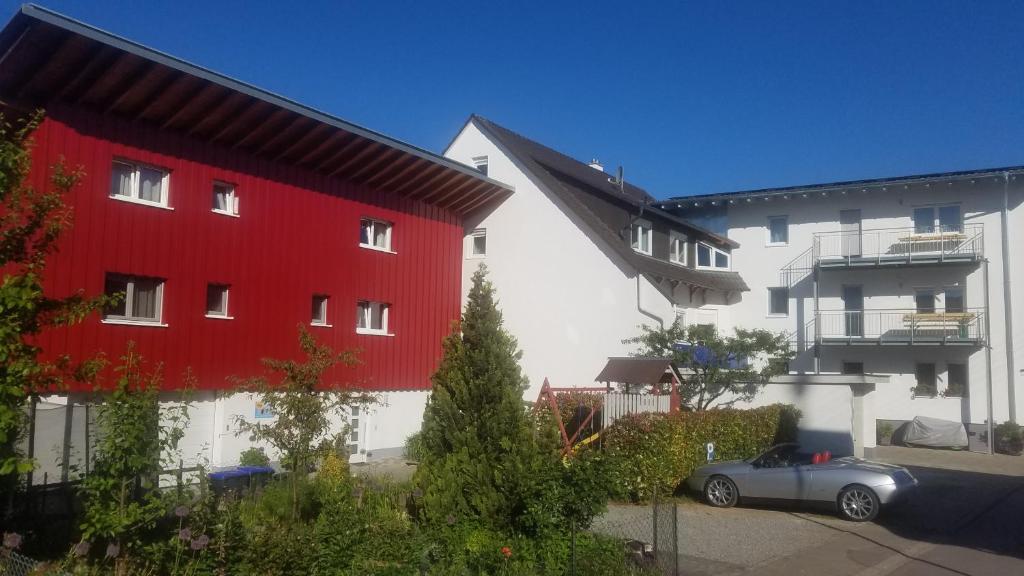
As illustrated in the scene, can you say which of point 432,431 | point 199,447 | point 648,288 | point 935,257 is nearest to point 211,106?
point 199,447

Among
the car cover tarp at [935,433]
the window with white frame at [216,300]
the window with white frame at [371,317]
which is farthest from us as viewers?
the car cover tarp at [935,433]

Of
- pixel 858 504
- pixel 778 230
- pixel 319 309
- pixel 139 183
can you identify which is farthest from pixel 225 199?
pixel 778 230

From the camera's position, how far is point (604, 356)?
77.9 ft

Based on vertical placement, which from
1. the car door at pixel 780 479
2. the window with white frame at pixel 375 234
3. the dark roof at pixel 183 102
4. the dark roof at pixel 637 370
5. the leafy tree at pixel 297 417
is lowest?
the car door at pixel 780 479

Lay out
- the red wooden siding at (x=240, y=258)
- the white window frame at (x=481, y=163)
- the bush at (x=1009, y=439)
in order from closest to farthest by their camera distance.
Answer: the red wooden siding at (x=240, y=258)
the bush at (x=1009, y=439)
the white window frame at (x=481, y=163)

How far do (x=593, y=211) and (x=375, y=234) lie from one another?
711cm

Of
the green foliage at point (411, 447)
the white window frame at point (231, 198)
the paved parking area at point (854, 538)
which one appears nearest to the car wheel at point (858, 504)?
the paved parking area at point (854, 538)

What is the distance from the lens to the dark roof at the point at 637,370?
18044 mm

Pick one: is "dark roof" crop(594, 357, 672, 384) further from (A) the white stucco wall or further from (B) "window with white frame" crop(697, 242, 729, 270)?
(B) "window with white frame" crop(697, 242, 729, 270)

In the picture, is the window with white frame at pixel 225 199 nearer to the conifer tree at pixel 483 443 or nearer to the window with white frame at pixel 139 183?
the window with white frame at pixel 139 183

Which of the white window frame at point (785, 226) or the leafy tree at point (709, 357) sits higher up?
the white window frame at point (785, 226)

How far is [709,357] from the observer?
70.3 feet

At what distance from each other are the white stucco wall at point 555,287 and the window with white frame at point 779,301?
846cm

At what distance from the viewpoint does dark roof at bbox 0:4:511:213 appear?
14.8 m
